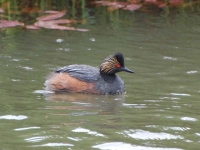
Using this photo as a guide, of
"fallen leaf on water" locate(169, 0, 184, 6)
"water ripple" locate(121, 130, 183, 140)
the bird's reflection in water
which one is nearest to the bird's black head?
the bird's reflection in water

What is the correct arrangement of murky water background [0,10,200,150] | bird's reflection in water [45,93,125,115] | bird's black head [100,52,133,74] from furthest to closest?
bird's black head [100,52,133,74], bird's reflection in water [45,93,125,115], murky water background [0,10,200,150]

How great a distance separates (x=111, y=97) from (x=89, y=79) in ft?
1.53

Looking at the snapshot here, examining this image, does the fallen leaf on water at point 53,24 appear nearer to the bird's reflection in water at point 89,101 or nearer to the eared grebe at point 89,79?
the eared grebe at point 89,79

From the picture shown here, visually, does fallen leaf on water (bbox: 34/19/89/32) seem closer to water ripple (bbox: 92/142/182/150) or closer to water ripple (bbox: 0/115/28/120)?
water ripple (bbox: 0/115/28/120)

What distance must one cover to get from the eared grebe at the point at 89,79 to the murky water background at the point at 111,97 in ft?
0.63

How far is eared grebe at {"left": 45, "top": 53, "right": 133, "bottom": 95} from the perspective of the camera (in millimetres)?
9938

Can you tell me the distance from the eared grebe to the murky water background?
194mm

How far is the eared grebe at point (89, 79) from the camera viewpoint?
9938 mm

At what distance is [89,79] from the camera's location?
10031 millimetres

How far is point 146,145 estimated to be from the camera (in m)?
6.63

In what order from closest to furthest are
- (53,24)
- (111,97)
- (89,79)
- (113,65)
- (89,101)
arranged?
(89,101), (111,97), (89,79), (113,65), (53,24)

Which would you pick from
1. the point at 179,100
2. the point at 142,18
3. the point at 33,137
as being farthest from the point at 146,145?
the point at 142,18

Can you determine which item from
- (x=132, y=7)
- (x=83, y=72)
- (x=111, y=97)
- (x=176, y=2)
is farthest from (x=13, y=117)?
(x=176, y=2)

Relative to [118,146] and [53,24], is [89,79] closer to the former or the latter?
[118,146]
